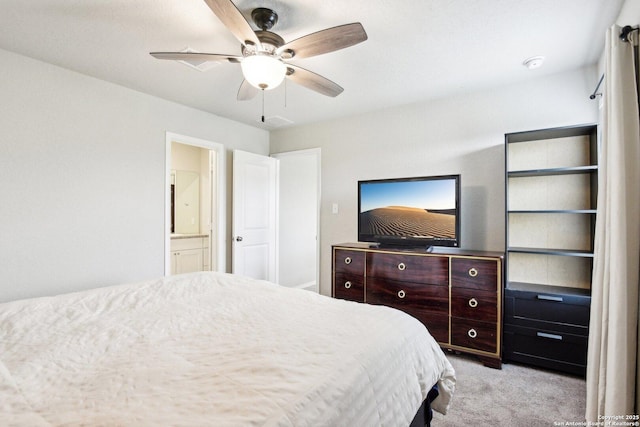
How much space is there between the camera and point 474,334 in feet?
8.93

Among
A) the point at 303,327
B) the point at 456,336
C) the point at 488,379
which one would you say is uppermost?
the point at 303,327

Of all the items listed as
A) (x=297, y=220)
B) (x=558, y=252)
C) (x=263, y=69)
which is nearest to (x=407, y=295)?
(x=558, y=252)

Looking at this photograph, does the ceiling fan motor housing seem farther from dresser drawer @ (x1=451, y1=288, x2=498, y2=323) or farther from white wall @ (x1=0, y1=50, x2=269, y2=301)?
dresser drawer @ (x1=451, y1=288, x2=498, y2=323)

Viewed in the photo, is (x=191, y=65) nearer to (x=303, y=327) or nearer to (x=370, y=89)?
(x=370, y=89)

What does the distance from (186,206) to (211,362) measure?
4.46 metres

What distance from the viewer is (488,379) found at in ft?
8.00

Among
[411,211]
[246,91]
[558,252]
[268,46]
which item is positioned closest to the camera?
[268,46]

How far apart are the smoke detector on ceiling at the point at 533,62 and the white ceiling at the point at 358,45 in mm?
52

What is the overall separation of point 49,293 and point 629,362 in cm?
375

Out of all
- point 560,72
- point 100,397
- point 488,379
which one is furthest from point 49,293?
point 560,72

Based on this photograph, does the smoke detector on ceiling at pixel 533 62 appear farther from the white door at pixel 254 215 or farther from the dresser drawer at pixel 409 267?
the white door at pixel 254 215

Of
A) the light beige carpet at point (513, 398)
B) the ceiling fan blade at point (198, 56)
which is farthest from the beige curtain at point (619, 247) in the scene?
the ceiling fan blade at point (198, 56)

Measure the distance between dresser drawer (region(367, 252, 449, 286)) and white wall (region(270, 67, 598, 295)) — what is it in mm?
586

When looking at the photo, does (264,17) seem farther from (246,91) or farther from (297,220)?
(297,220)
